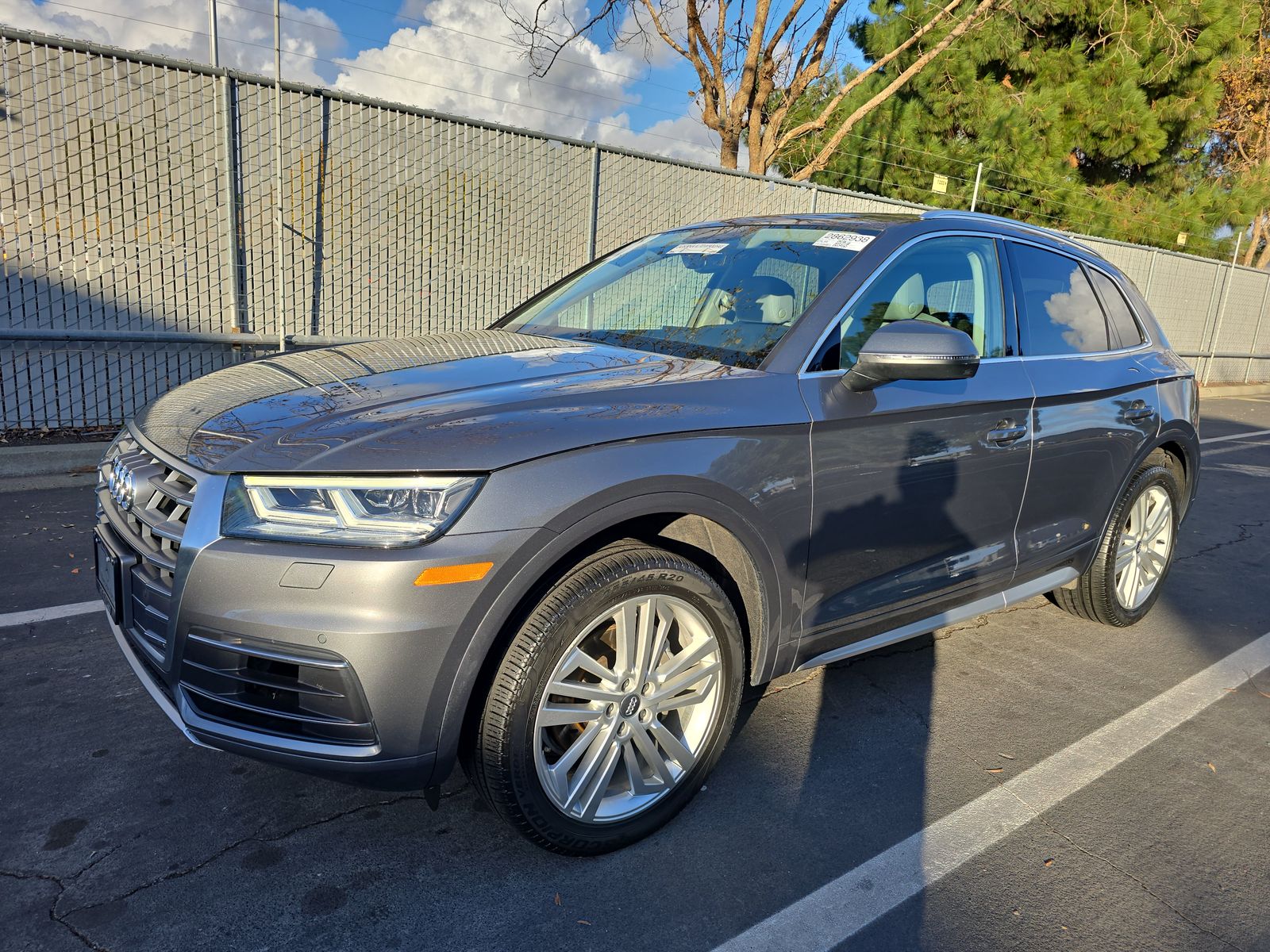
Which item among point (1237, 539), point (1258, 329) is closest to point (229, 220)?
point (1237, 539)

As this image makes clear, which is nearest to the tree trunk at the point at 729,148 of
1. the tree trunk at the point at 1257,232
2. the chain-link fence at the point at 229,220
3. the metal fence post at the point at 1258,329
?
A: the chain-link fence at the point at 229,220

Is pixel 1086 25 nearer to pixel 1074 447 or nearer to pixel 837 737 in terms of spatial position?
pixel 1074 447

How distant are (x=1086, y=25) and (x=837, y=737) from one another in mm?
19214

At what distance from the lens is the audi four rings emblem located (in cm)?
241

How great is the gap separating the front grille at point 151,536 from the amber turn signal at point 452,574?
2.00ft

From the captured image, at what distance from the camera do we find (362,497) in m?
2.06

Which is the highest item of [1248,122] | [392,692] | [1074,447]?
[1248,122]

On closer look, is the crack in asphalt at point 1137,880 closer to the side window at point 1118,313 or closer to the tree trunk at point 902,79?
the side window at point 1118,313

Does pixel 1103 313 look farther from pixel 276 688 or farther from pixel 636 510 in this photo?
pixel 276 688

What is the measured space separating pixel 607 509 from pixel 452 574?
43 centimetres

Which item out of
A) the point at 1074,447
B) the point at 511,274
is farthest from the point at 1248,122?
the point at 1074,447

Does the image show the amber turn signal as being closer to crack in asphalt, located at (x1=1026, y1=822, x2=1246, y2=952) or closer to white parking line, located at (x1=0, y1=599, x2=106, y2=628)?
crack in asphalt, located at (x1=1026, y1=822, x2=1246, y2=952)

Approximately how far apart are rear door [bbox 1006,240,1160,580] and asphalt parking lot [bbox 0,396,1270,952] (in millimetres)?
674

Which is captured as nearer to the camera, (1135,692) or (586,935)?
(586,935)
